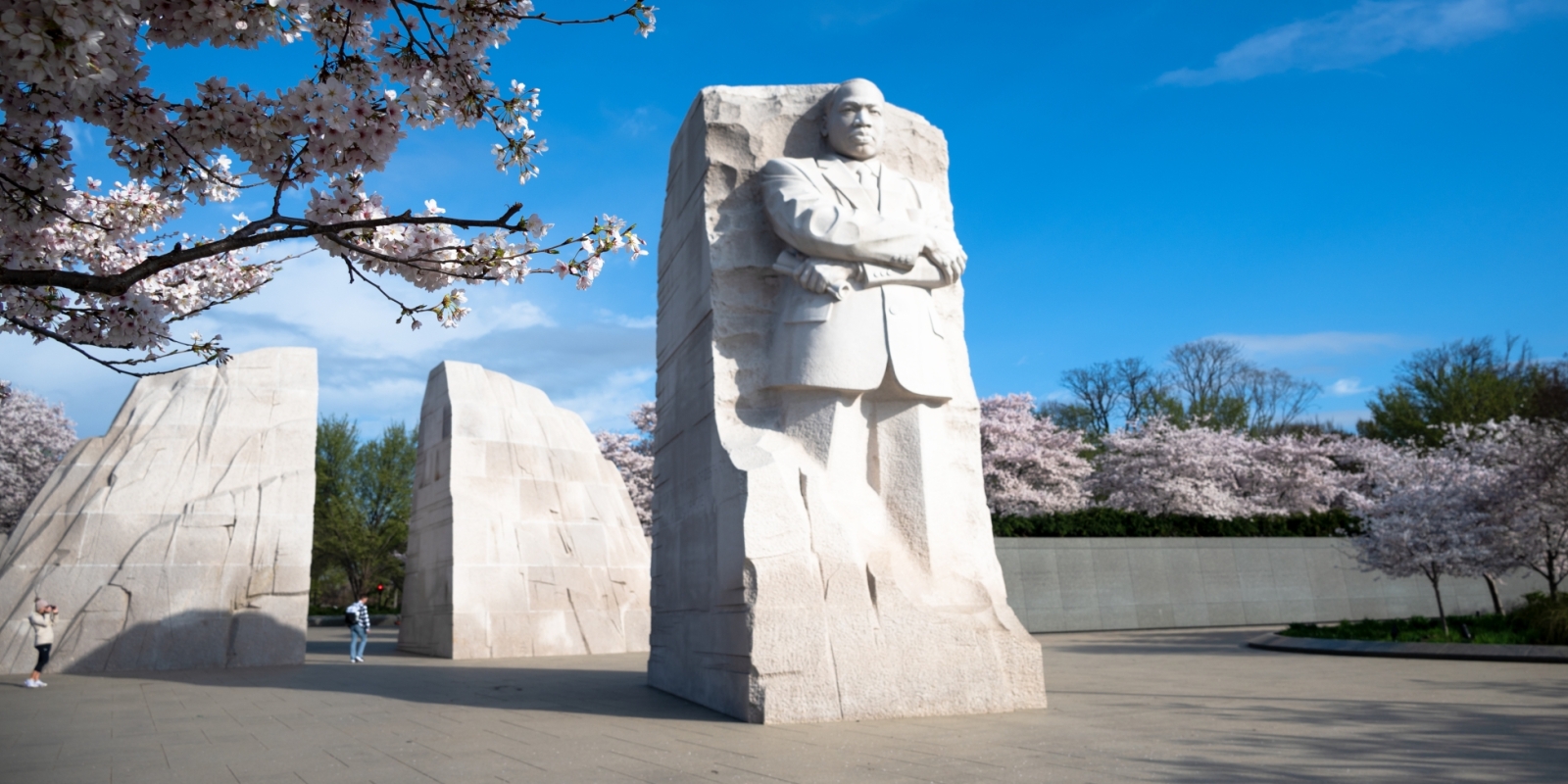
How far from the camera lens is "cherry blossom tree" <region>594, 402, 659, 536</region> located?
30.3 m

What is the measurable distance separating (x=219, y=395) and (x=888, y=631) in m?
11.2

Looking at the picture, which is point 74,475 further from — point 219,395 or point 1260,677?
point 1260,677

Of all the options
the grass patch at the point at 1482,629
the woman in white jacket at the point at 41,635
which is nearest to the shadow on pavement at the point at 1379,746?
the grass patch at the point at 1482,629

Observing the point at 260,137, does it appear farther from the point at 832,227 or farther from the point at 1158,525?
the point at 1158,525

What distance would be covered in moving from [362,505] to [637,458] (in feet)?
34.3

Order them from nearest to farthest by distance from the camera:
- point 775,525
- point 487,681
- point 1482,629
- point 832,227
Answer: point 775,525 → point 832,227 → point 487,681 → point 1482,629

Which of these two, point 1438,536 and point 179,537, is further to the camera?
point 179,537

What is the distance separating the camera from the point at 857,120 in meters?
7.02

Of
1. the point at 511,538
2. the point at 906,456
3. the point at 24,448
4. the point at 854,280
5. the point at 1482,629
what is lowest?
the point at 1482,629

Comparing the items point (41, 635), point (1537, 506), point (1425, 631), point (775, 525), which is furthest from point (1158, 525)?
point (41, 635)

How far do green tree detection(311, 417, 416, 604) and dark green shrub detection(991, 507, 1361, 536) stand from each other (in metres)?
22.3

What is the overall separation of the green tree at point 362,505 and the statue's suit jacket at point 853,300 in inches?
1138

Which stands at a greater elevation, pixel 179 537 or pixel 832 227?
pixel 832 227

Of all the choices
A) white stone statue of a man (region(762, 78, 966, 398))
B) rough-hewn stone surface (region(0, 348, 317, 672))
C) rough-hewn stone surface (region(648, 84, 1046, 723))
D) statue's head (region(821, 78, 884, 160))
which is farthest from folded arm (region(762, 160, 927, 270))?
rough-hewn stone surface (region(0, 348, 317, 672))
